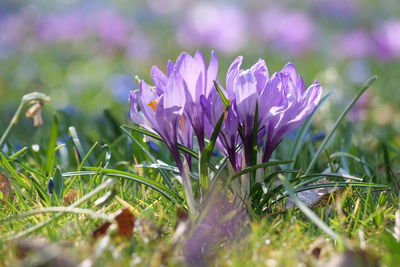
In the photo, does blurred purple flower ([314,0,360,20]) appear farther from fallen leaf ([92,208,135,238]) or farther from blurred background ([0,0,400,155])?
fallen leaf ([92,208,135,238])

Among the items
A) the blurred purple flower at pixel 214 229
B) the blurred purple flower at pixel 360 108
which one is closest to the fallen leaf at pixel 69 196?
the blurred purple flower at pixel 214 229

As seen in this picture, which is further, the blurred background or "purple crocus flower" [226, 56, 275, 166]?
the blurred background

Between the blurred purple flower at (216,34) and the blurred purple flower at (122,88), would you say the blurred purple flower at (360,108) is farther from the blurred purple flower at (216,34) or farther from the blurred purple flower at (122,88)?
the blurred purple flower at (216,34)

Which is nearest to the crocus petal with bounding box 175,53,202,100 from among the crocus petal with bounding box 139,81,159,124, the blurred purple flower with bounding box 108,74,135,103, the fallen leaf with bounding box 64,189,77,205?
the crocus petal with bounding box 139,81,159,124

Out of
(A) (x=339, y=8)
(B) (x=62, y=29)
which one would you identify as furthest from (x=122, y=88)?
(A) (x=339, y=8)

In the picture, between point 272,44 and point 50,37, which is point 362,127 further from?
point 50,37

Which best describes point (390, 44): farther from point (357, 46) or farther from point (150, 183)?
point (150, 183)
